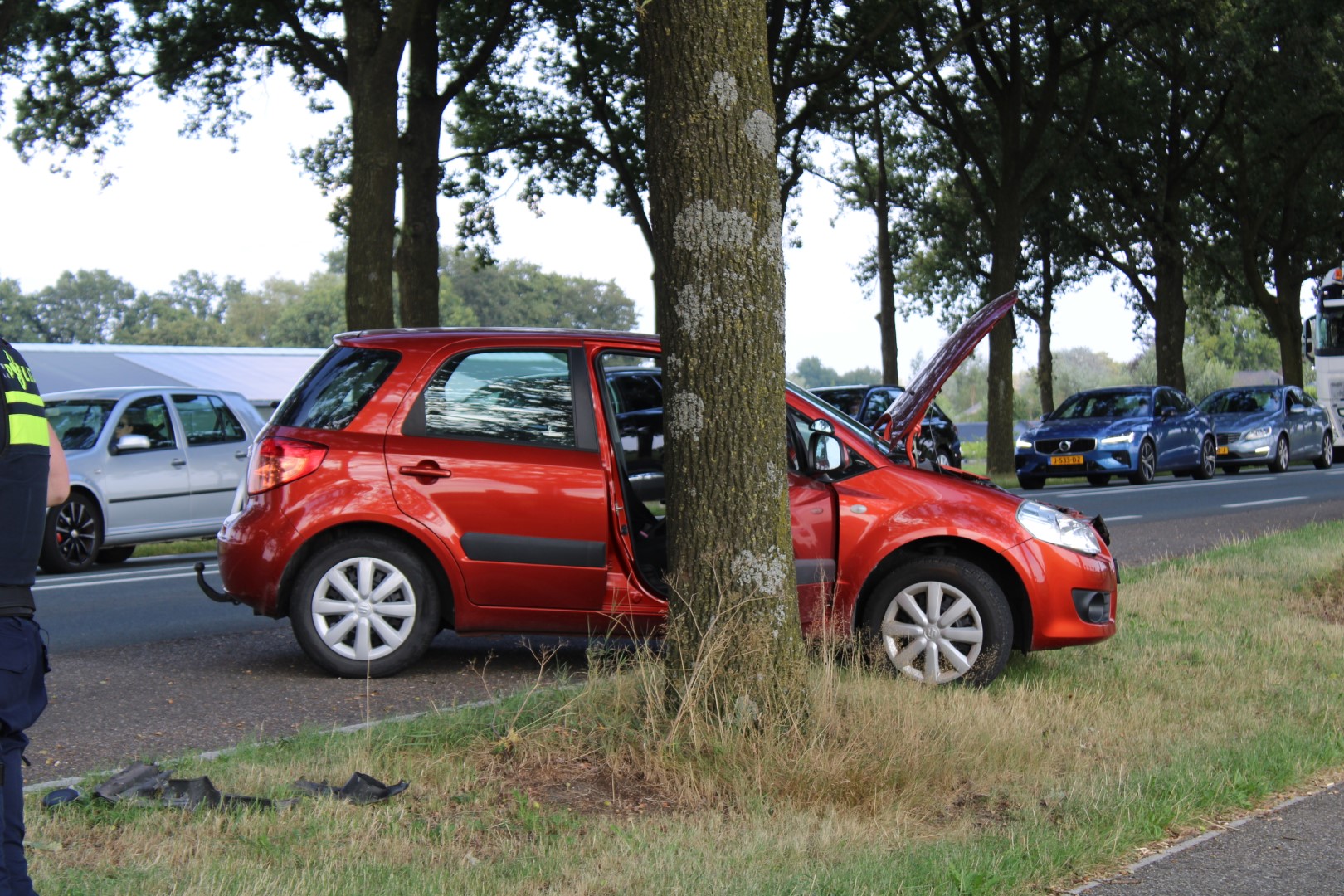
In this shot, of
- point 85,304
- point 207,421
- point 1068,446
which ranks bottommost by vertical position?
point 1068,446

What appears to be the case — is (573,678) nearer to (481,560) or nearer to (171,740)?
(481,560)

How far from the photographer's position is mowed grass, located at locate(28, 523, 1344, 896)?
4.13 metres

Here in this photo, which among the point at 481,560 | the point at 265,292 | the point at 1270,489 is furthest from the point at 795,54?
the point at 265,292

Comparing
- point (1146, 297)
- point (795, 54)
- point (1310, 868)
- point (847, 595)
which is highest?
point (795, 54)

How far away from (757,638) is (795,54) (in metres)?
20.1

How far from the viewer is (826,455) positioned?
23.1 ft

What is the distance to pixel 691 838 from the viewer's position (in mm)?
4430

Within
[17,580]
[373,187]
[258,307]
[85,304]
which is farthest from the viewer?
[258,307]

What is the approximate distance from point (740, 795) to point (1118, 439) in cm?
2065

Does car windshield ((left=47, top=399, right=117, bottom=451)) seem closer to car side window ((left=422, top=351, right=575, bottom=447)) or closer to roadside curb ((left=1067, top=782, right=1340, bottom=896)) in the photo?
car side window ((left=422, top=351, right=575, bottom=447))

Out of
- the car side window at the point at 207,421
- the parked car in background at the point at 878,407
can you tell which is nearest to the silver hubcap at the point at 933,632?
the car side window at the point at 207,421

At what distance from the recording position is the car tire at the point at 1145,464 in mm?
24328

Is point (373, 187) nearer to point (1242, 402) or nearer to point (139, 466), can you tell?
point (139, 466)

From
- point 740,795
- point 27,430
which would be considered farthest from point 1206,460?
point 27,430
